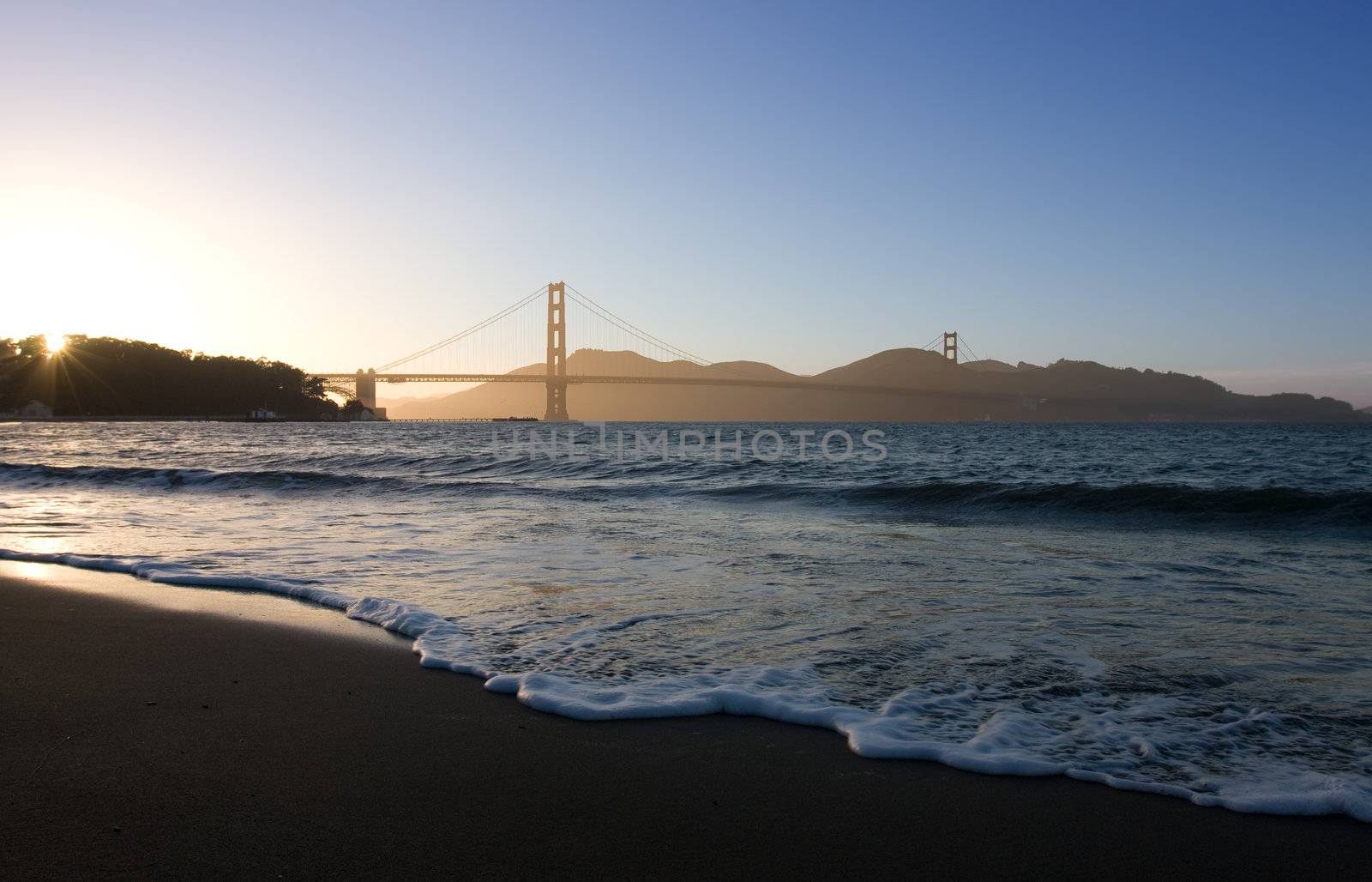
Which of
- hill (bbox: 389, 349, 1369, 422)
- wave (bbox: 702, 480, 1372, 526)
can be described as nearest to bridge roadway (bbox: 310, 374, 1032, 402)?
hill (bbox: 389, 349, 1369, 422)

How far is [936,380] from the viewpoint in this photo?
2638 inches

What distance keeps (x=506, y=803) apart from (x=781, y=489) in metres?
9.59

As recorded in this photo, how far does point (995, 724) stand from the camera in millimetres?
2432

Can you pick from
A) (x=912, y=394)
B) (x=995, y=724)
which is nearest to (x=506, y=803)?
(x=995, y=724)

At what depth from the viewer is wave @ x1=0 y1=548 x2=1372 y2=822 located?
79.8 inches

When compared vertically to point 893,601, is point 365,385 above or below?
above

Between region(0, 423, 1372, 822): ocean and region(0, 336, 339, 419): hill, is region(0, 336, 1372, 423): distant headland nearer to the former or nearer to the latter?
region(0, 336, 339, 419): hill

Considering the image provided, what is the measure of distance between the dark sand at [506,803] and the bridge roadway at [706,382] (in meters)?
51.8

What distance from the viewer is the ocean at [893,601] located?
94.3 inches

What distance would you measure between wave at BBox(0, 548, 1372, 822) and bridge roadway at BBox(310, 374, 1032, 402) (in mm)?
51349

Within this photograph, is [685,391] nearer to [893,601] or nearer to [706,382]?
[706,382]

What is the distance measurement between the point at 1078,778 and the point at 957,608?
195 cm

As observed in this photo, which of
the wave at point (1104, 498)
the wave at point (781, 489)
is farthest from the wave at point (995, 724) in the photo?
the wave at point (1104, 498)

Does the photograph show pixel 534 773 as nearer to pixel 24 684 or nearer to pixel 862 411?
pixel 24 684
